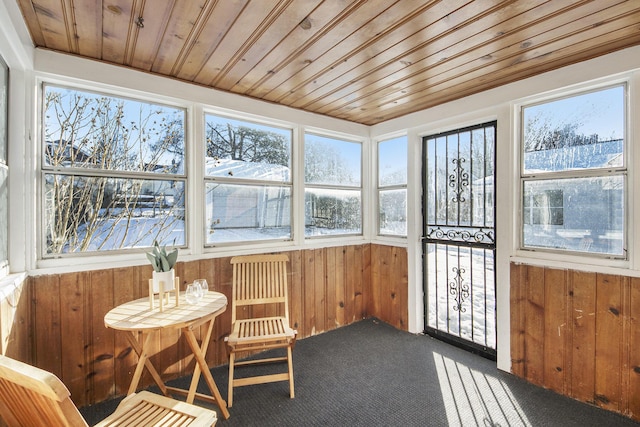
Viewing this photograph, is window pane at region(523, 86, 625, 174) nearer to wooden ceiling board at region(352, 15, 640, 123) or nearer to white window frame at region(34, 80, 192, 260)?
wooden ceiling board at region(352, 15, 640, 123)

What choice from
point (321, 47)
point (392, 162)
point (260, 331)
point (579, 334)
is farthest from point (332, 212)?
point (579, 334)

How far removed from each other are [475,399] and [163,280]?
2407 millimetres

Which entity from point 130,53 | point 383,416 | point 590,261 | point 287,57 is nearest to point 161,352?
point 383,416

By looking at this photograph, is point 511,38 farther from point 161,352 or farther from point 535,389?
point 161,352

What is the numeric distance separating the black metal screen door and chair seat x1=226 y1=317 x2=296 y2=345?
Result: 1.77 m

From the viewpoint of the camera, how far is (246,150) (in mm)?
3057

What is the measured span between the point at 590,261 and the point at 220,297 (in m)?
2.73

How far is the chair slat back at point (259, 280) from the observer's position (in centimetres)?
279

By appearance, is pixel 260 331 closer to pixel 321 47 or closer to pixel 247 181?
pixel 247 181

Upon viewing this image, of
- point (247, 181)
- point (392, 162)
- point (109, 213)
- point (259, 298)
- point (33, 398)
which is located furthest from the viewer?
point (392, 162)

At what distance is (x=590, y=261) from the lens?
2254 millimetres

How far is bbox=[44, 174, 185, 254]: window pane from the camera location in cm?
219

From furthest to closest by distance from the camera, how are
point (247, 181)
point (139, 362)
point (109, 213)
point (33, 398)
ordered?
1. point (247, 181)
2. point (109, 213)
3. point (139, 362)
4. point (33, 398)

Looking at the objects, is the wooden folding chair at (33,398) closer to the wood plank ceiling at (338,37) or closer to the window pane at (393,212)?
the wood plank ceiling at (338,37)
